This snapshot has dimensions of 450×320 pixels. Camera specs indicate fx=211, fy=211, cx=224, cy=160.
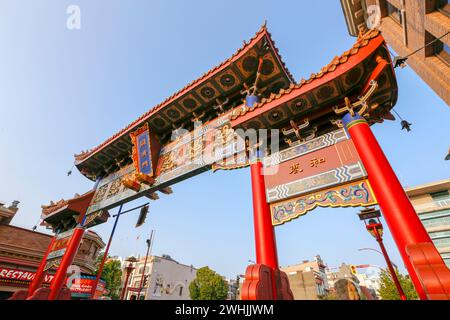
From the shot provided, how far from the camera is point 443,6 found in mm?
6020

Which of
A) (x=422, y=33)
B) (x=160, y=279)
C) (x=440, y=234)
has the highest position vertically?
(x=440, y=234)

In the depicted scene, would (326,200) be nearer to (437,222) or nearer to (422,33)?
(422,33)

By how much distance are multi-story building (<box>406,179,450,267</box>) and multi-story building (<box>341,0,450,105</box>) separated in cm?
2684

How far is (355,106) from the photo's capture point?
393cm

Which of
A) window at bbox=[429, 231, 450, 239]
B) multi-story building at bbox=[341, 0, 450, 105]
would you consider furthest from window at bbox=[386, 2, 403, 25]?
window at bbox=[429, 231, 450, 239]

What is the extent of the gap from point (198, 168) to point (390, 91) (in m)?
4.62

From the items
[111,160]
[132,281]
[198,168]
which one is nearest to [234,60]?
[198,168]

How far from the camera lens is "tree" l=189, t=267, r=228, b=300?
31.0 metres

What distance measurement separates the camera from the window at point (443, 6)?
5.88 metres

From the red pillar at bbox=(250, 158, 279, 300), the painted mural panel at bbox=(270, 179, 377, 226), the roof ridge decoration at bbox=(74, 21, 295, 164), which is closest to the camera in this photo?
the painted mural panel at bbox=(270, 179, 377, 226)

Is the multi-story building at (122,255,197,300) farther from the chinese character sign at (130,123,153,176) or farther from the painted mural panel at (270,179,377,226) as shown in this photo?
the painted mural panel at (270,179,377,226)

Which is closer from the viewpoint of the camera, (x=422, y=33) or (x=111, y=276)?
(x=422, y=33)

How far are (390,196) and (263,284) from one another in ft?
→ 6.55

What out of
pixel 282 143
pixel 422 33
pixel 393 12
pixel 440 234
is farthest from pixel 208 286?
pixel 393 12
